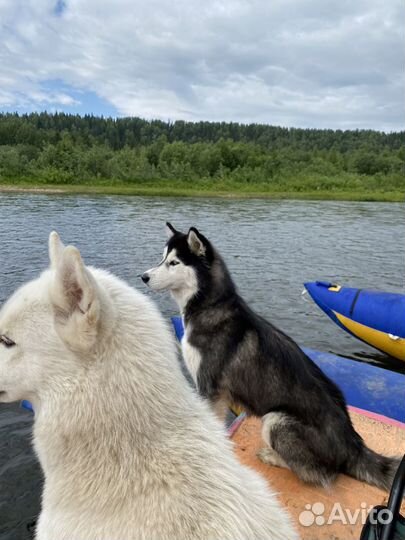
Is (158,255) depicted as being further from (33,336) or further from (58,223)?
(33,336)

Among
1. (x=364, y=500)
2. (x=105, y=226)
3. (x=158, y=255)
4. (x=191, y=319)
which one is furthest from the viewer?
(x=105, y=226)

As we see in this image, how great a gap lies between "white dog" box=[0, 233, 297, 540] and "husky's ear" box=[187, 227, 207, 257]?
3120 mm

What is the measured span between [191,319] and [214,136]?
125440 mm

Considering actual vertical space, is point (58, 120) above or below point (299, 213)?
above

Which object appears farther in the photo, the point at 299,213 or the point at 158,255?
the point at 299,213

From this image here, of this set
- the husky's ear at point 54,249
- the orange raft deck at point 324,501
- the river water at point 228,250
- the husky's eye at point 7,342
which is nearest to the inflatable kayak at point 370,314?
the river water at point 228,250

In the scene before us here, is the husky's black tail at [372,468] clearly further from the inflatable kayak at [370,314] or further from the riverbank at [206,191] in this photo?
the riverbank at [206,191]

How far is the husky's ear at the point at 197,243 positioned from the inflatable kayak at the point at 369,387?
2633mm

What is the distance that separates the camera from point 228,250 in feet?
61.5

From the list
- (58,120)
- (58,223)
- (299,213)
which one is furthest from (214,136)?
(58,223)

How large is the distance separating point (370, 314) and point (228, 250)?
10999 millimetres

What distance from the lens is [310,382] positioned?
378cm

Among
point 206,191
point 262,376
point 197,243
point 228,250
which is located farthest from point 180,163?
point 262,376

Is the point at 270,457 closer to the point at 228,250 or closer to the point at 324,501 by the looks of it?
the point at 324,501
